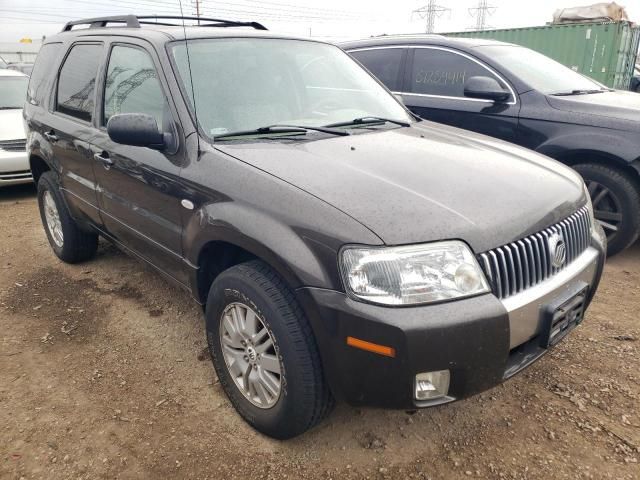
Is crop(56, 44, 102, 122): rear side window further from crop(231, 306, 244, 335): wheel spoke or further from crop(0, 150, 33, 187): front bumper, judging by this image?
crop(0, 150, 33, 187): front bumper

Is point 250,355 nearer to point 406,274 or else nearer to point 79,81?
point 406,274

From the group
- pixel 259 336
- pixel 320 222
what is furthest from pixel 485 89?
pixel 259 336

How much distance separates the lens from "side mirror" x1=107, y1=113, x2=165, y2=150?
2492 mm

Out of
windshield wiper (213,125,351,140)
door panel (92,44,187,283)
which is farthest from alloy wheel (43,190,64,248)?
windshield wiper (213,125,351,140)

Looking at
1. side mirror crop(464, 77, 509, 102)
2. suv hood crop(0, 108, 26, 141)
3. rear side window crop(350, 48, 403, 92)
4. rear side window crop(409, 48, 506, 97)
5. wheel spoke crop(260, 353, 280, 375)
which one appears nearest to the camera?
wheel spoke crop(260, 353, 280, 375)

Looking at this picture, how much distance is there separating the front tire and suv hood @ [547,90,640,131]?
3429mm

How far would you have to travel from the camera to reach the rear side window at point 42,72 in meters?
4.08

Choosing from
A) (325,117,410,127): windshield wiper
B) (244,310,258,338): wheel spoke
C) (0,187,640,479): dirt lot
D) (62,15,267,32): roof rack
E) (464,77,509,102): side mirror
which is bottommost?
(0,187,640,479): dirt lot

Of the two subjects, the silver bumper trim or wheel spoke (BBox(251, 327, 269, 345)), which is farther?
wheel spoke (BBox(251, 327, 269, 345))

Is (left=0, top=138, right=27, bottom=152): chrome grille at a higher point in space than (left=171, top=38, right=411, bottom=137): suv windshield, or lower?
lower

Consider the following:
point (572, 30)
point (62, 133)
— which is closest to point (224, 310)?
point (62, 133)

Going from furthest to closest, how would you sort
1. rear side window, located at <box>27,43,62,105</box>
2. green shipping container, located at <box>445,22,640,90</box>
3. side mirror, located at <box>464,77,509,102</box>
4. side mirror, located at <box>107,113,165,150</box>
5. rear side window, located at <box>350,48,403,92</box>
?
green shipping container, located at <box>445,22,640,90</box>
rear side window, located at <box>350,48,403,92</box>
side mirror, located at <box>464,77,509,102</box>
rear side window, located at <box>27,43,62,105</box>
side mirror, located at <box>107,113,165,150</box>

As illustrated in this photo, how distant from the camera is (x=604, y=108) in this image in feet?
14.2

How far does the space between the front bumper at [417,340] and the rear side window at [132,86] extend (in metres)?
1.54
